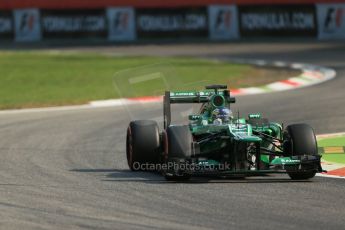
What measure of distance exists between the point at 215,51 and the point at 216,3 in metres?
5.35

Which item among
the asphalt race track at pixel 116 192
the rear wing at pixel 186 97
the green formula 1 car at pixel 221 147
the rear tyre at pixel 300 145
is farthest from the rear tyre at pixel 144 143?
the rear tyre at pixel 300 145

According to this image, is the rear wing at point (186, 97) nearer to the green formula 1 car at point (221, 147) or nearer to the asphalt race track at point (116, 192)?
the green formula 1 car at point (221, 147)

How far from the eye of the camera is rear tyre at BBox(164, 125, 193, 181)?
1189cm

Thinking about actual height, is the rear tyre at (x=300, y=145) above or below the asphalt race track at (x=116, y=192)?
above

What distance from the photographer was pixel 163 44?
Answer: 42500 millimetres

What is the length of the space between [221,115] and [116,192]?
7.20 feet

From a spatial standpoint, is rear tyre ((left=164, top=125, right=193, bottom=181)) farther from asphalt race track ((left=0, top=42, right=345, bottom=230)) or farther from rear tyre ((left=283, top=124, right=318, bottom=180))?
rear tyre ((left=283, top=124, right=318, bottom=180))

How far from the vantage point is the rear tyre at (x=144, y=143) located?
12750 mm

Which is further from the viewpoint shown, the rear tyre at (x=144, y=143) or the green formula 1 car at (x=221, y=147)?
the rear tyre at (x=144, y=143)

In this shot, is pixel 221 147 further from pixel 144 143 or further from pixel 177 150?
pixel 144 143

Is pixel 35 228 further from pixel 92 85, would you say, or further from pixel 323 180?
pixel 92 85

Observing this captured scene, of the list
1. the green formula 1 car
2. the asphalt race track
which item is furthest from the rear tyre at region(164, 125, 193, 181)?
the asphalt race track

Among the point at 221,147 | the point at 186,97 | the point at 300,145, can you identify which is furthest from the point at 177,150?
the point at 186,97

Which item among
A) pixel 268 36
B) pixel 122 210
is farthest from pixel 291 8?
pixel 122 210
